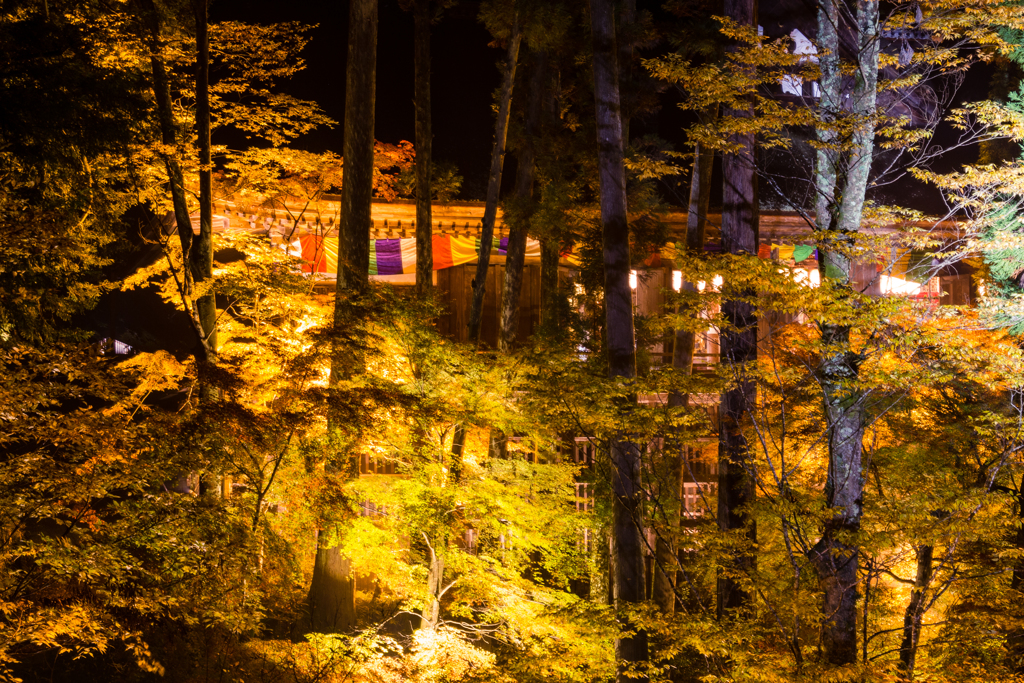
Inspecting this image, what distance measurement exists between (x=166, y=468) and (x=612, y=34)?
743 cm

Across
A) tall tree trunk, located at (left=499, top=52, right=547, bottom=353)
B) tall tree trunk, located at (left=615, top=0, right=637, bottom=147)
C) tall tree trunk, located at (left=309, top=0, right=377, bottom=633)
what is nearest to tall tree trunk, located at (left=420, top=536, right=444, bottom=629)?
tall tree trunk, located at (left=309, top=0, right=377, bottom=633)

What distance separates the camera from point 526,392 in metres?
9.77

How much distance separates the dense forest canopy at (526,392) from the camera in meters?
6.41

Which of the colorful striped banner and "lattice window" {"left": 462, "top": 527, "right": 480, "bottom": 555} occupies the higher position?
the colorful striped banner

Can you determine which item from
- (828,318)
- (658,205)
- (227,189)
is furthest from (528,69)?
(828,318)

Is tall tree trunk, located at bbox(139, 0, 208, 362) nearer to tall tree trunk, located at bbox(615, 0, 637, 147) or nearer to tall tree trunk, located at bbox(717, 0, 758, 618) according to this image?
tall tree trunk, located at bbox(615, 0, 637, 147)

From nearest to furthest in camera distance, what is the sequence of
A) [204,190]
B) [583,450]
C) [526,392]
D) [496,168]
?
[526,392], [204,190], [496,168], [583,450]

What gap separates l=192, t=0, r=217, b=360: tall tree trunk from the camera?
10.1 m

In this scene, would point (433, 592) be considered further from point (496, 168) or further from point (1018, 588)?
point (496, 168)

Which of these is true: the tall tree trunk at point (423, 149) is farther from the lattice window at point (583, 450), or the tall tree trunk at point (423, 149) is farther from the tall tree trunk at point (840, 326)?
the tall tree trunk at point (840, 326)

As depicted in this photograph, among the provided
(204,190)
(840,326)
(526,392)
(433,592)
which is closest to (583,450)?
(526,392)

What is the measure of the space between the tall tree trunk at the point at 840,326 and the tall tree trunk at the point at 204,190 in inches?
322

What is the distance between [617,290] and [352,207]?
489 centimetres

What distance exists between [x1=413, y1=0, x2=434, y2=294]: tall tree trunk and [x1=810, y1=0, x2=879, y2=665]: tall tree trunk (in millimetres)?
7394
